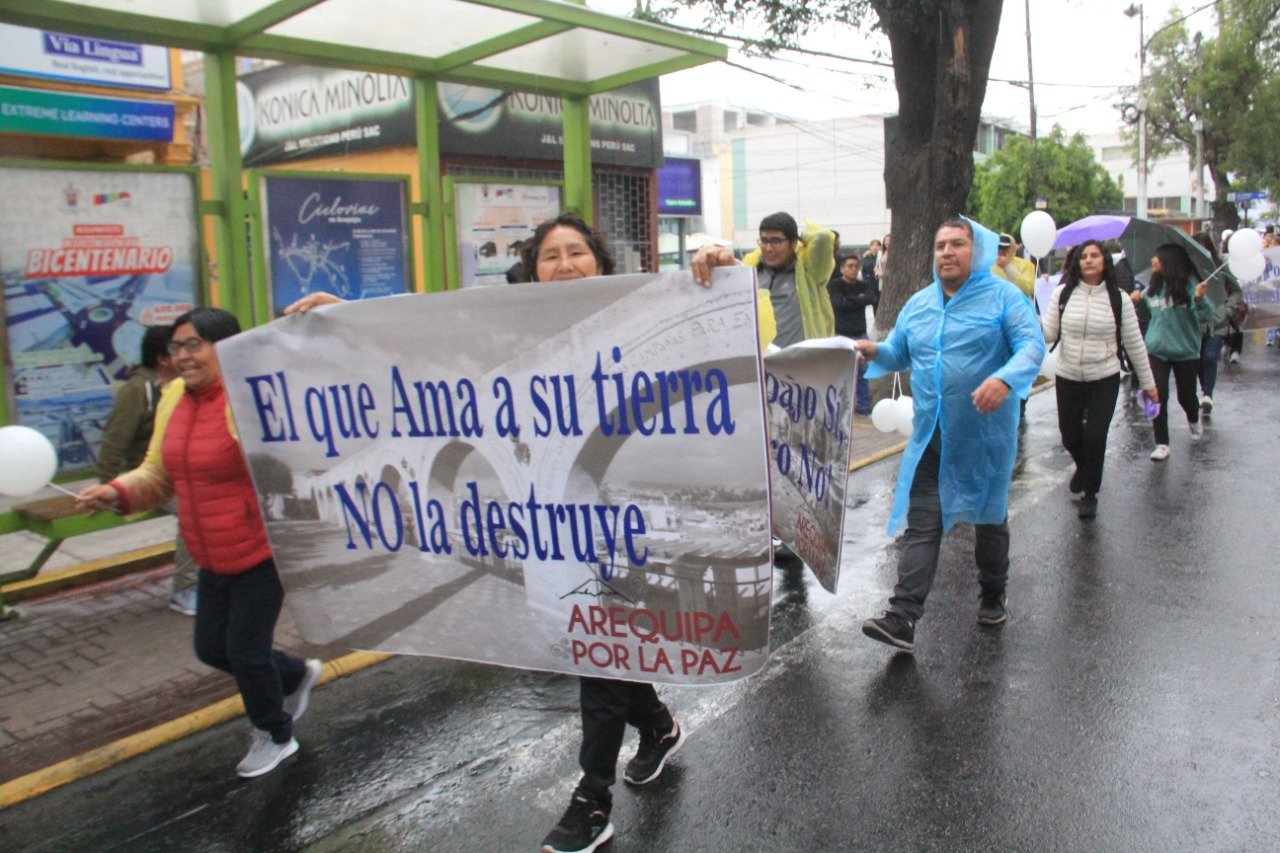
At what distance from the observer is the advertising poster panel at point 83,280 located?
564 cm

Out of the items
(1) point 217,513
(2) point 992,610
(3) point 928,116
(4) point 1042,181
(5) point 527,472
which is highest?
(4) point 1042,181

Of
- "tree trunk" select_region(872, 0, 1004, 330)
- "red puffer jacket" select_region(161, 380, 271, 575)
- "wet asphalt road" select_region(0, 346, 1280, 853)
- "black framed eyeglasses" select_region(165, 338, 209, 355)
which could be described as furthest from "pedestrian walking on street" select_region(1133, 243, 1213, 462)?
"black framed eyeglasses" select_region(165, 338, 209, 355)

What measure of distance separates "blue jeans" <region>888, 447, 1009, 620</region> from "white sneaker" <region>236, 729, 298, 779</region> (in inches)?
98.3

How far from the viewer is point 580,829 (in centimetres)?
314

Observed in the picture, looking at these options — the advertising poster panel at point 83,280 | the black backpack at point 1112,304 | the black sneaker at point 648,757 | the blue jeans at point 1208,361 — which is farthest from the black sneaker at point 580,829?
the blue jeans at point 1208,361

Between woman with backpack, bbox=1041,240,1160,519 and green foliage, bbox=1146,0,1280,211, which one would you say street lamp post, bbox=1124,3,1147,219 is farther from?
woman with backpack, bbox=1041,240,1160,519

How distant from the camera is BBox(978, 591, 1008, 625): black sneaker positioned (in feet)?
16.3

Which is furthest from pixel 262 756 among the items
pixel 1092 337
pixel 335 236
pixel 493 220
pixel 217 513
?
pixel 1092 337

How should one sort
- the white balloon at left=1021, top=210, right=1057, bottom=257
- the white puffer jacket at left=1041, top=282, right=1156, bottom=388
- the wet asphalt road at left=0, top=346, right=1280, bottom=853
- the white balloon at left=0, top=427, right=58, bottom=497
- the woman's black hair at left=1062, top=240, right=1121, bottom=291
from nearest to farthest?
the wet asphalt road at left=0, top=346, right=1280, bottom=853 → the white balloon at left=0, top=427, right=58, bottom=497 → the white puffer jacket at left=1041, top=282, right=1156, bottom=388 → the woman's black hair at left=1062, top=240, right=1121, bottom=291 → the white balloon at left=1021, top=210, right=1057, bottom=257

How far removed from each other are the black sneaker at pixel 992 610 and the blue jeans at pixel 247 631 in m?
3.06

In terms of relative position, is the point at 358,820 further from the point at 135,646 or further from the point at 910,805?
the point at 135,646

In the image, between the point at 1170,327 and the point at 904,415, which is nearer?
the point at 904,415

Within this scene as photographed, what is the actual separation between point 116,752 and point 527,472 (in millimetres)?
2114

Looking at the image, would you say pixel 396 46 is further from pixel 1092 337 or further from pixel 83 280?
pixel 1092 337
